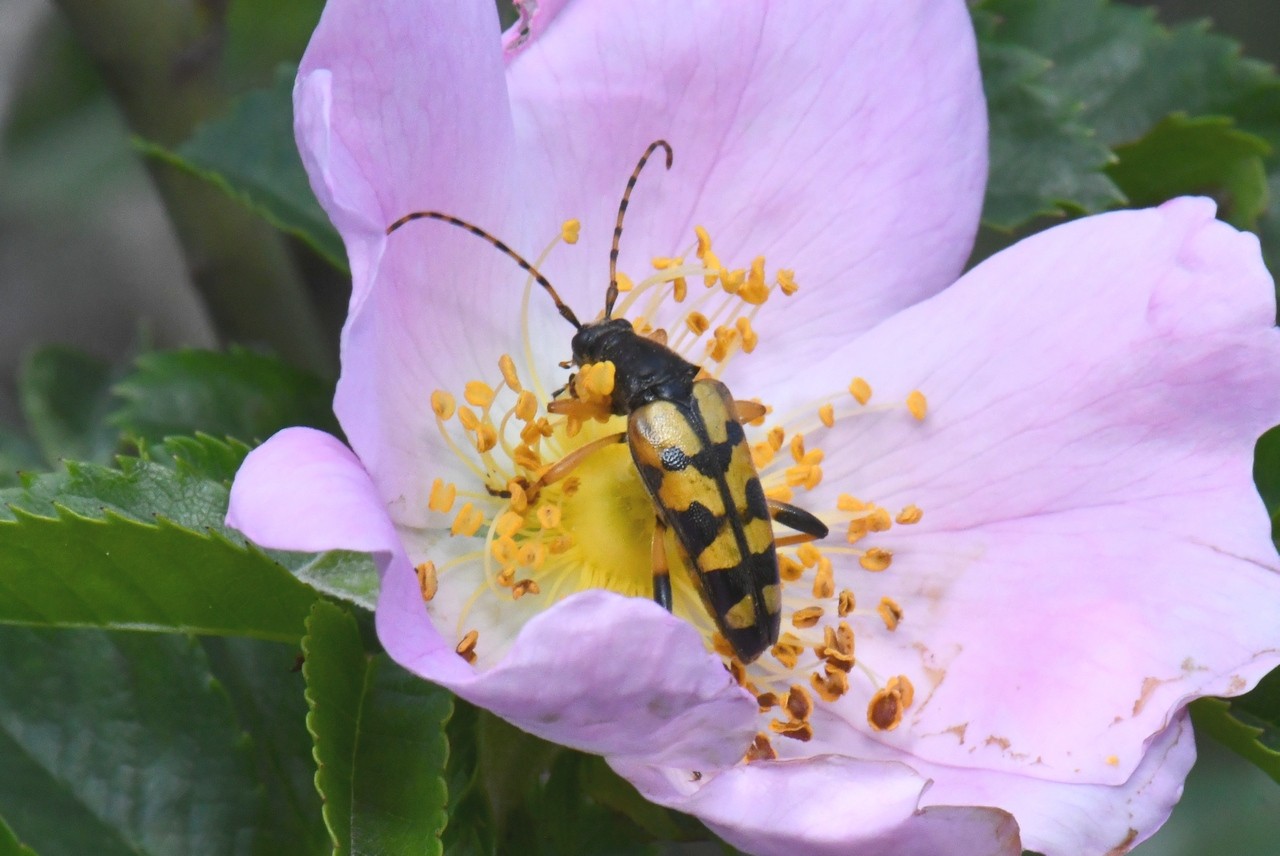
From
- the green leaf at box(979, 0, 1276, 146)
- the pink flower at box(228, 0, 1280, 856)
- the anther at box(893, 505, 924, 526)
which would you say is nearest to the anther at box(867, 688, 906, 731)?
the pink flower at box(228, 0, 1280, 856)

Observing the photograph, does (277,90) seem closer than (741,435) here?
No

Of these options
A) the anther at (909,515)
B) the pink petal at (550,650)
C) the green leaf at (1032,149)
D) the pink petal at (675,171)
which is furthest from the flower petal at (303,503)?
the green leaf at (1032,149)

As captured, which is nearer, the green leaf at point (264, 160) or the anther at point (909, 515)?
the anther at point (909, 515)

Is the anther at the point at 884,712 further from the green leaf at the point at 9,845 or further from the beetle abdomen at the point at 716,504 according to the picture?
the green leaf at the point at 9,845

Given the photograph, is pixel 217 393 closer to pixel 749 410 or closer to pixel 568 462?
pixel 568 462

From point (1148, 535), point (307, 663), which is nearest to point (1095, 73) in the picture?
point (1148, 535)

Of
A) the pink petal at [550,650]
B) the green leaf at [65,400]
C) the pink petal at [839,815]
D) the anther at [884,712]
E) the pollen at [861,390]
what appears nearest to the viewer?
the pink petal at [550,650]

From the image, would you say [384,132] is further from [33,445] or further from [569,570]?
[33,445]
